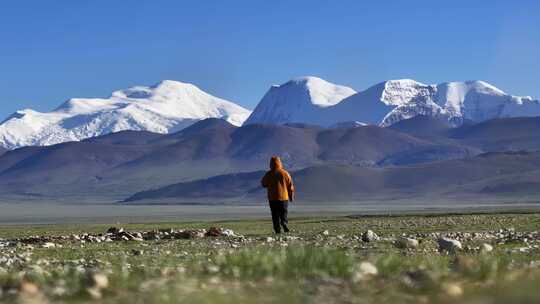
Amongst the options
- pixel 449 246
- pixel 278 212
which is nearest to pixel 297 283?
pixel 449 246

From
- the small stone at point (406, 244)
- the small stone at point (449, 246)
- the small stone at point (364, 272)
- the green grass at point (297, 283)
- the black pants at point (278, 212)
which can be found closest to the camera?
the green grass at point (297, 283)

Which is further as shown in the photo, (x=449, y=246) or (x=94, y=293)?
(x=449, y=246)

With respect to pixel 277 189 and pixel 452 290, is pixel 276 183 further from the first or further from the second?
pixel 452 290

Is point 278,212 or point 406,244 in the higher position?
point 278,212

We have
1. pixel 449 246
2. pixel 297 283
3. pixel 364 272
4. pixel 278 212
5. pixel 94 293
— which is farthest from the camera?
pixel 278 212

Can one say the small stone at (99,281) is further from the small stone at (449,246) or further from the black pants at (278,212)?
the black pants at (278,212)

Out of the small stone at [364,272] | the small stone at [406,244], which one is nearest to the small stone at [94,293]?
the small stone at [364,272]

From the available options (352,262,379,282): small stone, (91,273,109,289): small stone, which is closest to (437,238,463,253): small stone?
(352,262,379,282): small stone

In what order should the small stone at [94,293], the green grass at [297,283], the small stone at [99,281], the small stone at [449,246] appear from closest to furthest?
1. the green grass at [297,283]
2. the small stone at [94,293]
3. the small stone at [99,281]
4. the small stone at [449,246]

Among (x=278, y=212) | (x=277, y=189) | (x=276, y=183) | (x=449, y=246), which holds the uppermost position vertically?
(x=276, y=183)

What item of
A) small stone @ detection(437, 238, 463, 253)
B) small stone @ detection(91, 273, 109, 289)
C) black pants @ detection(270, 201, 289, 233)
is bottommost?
small stone @ detection(91, 273, 109, 289)

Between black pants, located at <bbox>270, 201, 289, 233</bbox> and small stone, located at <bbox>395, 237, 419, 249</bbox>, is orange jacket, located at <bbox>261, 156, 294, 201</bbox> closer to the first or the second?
black pants, located at <bbox>270, 201, 289, 233</bbox>

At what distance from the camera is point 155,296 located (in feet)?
22.6

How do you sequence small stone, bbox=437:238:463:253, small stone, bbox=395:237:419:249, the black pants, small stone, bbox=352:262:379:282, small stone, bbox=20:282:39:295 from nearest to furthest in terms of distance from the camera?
small stone, bbox=20:282:39:295, small stone, bbox=352:262:379:282, small stone, bbox=437:238:463:253, small stone, bbox=395:237:419:249, the black pants
